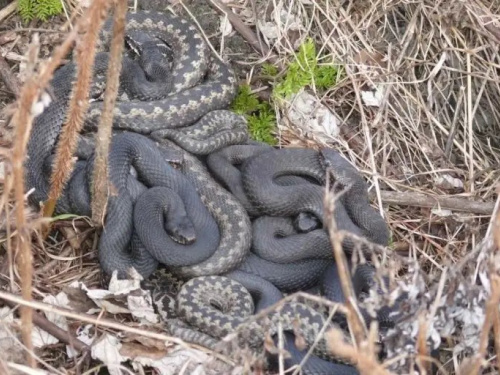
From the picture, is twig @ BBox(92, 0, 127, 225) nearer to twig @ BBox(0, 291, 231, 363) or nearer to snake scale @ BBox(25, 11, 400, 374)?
snake scale @ BBox(25, 11, 400, 374)

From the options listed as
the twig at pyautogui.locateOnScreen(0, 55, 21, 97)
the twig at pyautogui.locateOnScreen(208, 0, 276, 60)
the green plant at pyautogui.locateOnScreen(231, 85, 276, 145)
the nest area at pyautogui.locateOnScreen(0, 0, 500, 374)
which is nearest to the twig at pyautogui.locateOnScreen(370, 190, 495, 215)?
the nest area at pyautogui.locateOnScreen(0, 0, 500, 374)

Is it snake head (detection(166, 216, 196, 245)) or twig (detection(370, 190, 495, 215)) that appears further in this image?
twig (detection(370, 190, 495, 215))

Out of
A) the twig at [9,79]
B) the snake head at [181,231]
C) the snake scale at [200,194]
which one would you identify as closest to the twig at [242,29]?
the snake scale at [200,194]

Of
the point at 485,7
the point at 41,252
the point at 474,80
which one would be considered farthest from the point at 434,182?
the point at 41,252

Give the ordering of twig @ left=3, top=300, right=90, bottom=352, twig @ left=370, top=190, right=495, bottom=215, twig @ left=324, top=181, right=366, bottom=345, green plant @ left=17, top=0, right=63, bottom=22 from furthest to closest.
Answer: green plant @ left=17, top=0, right=63, bottom=22 → twig @ left=370, top=190, right=495, bottom=215 → twig @ left=3, top=300, right=90, bottom=352 → twig @ left=324, top=181, right=366, bottom=345

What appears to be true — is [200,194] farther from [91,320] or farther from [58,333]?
[91,320]

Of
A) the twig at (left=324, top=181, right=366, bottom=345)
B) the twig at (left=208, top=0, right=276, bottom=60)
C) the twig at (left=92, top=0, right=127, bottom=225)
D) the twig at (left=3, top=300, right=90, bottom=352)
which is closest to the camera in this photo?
the twig at (left=324, top=181, right=366, bottom=345)
